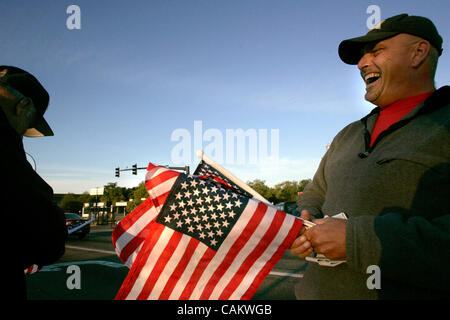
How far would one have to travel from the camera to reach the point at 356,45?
6.97 ft

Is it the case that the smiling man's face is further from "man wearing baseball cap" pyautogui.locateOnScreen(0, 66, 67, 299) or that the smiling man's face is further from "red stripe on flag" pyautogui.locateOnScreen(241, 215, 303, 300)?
"man wearing baseball cap" pyautogui.locateOnScreen(0, 66, 67, 299)

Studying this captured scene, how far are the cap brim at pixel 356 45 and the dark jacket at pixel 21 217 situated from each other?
7.25 feet

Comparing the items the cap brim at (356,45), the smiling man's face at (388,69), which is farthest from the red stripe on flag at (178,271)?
the cap brim at (356,45)

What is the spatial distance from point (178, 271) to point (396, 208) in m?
1.25

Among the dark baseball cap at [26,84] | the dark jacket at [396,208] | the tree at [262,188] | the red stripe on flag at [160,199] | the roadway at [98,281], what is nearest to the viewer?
the dark jacket at [396,208]

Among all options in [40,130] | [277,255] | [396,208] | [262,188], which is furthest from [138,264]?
[262,188]

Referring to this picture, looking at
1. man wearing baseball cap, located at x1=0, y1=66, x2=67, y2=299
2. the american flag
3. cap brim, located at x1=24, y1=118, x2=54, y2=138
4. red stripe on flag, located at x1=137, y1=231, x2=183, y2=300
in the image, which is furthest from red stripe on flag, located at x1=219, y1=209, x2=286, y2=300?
cap brim, located at x1=24, y1=118, x2=54, y2=138

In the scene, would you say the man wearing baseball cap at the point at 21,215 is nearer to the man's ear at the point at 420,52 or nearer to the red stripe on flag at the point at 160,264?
the red stripe on flag at the point at 160,264

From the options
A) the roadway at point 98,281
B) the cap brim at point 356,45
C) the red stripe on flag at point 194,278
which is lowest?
the roadway at point 98,281

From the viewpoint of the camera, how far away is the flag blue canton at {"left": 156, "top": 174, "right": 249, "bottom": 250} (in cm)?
150

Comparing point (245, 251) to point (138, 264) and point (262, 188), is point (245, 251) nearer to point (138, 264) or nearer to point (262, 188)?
point (138, 264)

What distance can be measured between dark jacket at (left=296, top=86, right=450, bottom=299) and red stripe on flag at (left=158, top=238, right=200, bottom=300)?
81 cm

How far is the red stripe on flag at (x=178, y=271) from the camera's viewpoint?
5.24 ft
